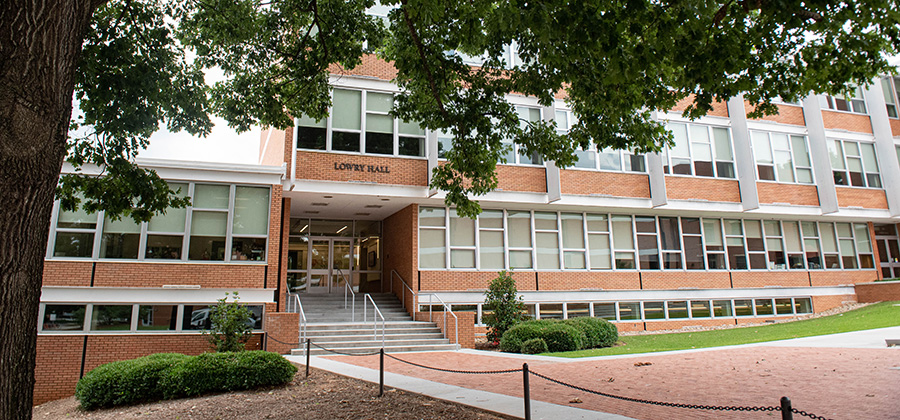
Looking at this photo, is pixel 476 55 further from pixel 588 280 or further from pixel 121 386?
pixel 588 280

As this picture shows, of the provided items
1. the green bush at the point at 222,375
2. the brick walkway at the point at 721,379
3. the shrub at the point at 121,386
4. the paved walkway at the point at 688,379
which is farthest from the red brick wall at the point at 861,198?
the shrub at the point at 121,386

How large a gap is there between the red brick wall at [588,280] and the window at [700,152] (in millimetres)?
4390

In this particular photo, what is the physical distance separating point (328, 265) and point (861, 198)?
73.1 ft

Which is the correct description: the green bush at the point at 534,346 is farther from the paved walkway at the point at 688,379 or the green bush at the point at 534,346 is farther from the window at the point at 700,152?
the window at the point at 700,152

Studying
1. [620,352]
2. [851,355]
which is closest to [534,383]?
[620,352]

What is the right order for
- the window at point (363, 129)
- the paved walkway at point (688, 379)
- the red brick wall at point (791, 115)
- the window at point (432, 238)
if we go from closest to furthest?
the paved walkway at point (688, 379), the window at point (363, 129), the window at point (432, 238), the red brick wall at point (791, 115)

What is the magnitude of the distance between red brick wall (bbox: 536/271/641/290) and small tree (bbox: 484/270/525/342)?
2.77 meters

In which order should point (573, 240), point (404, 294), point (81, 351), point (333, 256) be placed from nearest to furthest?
point (81, 351) → point (404, 294) → point (573, 240) → point (333, 256)

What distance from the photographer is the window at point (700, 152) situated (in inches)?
824

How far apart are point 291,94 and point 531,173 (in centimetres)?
986

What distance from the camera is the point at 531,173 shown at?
18797 mm

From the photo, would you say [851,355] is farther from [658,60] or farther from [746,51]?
[658,60]

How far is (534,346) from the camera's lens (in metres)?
13.9

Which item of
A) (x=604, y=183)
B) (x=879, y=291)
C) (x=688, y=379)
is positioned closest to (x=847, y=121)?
(x=879, y=291)
